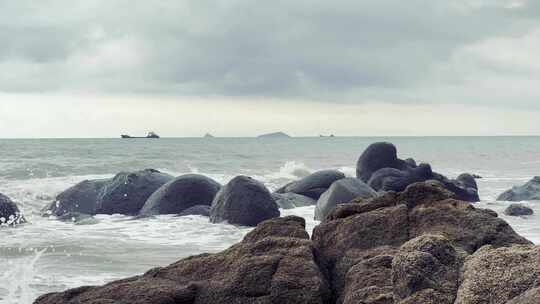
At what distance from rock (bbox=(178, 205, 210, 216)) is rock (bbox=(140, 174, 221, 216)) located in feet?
1.06

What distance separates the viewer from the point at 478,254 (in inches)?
174

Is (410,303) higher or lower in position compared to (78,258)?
higher

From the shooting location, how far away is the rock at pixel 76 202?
18484 millimetres

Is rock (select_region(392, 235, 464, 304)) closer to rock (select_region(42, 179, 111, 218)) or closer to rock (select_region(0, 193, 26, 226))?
rock (select_region(0, 193, 26, 226))

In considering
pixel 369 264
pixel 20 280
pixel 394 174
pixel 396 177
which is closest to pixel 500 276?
pixel 369 264

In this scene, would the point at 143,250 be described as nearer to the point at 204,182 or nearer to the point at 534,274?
the point at 204,182

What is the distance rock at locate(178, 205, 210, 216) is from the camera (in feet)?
53.7

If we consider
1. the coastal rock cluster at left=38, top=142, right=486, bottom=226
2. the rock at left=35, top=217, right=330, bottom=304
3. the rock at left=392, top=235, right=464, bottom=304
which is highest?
the rock at left=392, top=235, right=464, bottom=304

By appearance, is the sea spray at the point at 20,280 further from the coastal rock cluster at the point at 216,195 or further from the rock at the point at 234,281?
the coastal rock cluster at the point at 216,195

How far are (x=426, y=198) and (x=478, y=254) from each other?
2.46 meters

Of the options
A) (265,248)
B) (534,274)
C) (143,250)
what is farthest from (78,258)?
(534,274)

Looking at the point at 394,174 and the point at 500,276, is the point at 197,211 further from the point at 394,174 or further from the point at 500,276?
the point at 500,276

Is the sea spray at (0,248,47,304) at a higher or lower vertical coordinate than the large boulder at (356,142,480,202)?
lower

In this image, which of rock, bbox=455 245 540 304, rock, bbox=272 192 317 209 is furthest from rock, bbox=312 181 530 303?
rock, bbox=272 192 317 209
